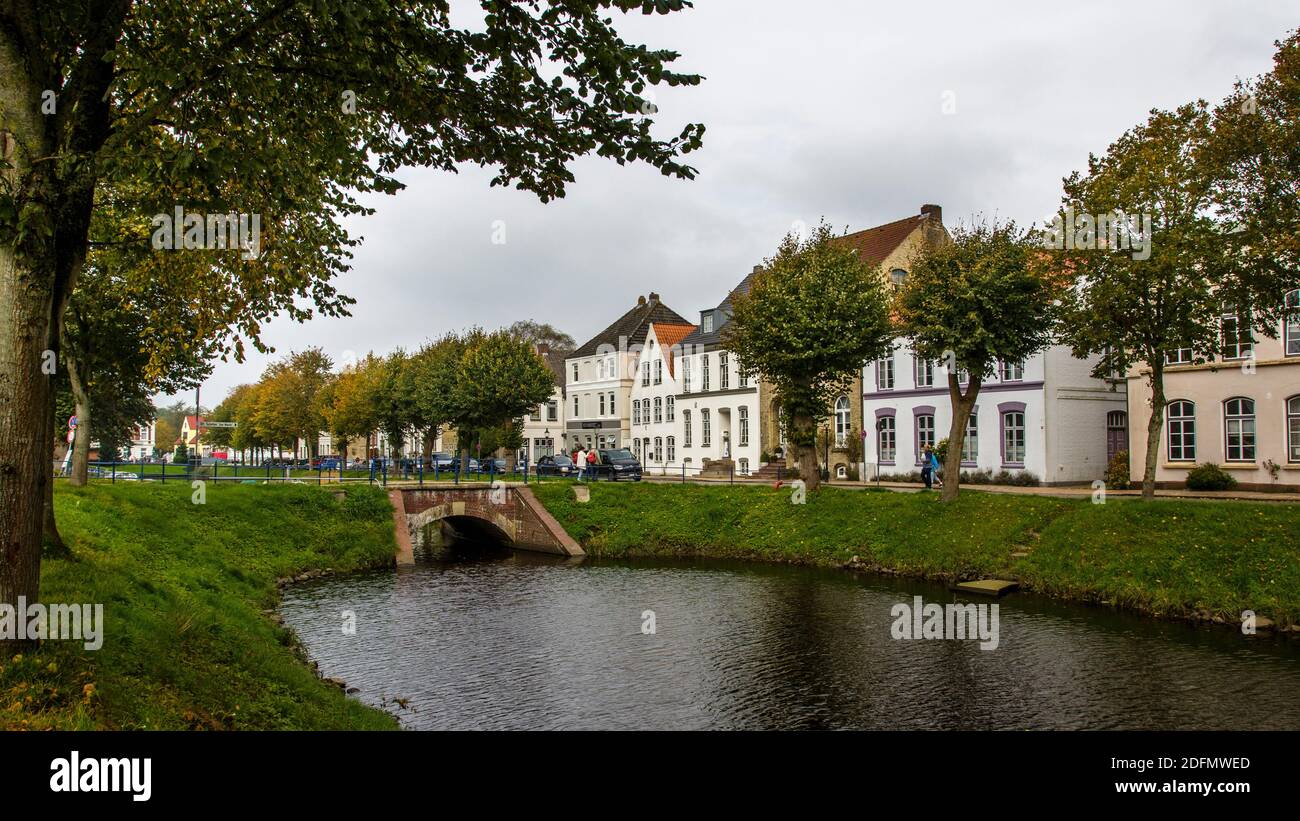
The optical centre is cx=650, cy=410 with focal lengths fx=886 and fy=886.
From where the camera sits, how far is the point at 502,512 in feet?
120

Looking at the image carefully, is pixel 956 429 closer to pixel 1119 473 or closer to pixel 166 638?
pixel 1119 473

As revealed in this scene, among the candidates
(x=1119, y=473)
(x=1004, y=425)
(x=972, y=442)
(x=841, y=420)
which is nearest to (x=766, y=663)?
(x=1119, y=473)

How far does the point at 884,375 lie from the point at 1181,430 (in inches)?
558

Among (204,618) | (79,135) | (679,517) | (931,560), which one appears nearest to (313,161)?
(79,135)

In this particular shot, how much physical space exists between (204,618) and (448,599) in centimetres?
1097

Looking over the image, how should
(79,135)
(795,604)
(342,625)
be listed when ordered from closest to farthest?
1. (79,135)
2. (342,625)
3. (795,604)

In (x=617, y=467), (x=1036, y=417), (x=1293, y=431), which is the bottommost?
(x=617, y=467)

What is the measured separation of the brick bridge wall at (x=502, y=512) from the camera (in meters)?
34.8

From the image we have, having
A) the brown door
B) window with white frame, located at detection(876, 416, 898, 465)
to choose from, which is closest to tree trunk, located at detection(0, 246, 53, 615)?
the brown door

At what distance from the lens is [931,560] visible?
27.1 metres

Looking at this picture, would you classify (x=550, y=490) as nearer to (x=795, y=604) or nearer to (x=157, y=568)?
(x=795, y=604)

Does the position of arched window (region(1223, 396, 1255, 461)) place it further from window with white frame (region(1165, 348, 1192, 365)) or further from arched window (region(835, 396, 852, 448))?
arched window (region(835, 396, 852, 448))

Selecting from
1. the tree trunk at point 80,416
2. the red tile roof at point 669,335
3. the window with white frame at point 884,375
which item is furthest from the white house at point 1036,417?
the tree trunk at point 80,416

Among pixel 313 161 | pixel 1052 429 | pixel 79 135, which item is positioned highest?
pixel 313 161
